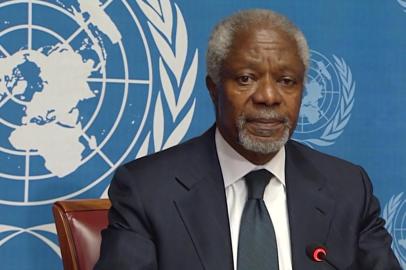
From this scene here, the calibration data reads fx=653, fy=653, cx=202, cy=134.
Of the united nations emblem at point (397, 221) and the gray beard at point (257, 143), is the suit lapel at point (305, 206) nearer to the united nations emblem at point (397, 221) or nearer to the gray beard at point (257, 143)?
the gray beard at point (257, 143)

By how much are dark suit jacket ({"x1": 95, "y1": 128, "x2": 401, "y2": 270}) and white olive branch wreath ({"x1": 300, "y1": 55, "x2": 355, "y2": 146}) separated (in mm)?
524

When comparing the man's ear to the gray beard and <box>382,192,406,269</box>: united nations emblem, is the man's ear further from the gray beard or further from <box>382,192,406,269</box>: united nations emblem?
<box>382,192,406,269</box>: united nations emblem

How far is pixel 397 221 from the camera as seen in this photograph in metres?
2.14

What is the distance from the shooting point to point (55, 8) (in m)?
1.83

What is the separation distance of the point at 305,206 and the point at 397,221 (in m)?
0.83

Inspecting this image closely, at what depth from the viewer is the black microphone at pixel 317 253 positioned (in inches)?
49.9

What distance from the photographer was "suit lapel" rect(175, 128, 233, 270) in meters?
1.32

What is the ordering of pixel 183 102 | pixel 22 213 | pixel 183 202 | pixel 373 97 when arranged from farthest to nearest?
pixel 373 97 → pixel 183 102 → pixel 22 213 → pixel 183 202

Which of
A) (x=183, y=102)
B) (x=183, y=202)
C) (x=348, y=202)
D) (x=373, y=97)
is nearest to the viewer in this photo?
(x=183, y=202)

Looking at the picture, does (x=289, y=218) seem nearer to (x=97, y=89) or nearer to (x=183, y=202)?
(x=183, y=202)

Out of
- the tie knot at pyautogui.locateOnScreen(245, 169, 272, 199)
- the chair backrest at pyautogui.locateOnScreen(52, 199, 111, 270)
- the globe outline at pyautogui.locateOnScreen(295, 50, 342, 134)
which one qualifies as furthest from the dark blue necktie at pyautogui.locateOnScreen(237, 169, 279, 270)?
the globe outline at pyautogui.locateOnScreen(295, 50, 342, 134)

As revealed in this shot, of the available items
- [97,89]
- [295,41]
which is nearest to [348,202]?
[295,41]

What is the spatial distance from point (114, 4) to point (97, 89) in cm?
25

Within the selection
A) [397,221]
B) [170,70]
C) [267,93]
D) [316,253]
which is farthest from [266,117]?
[397,221]
